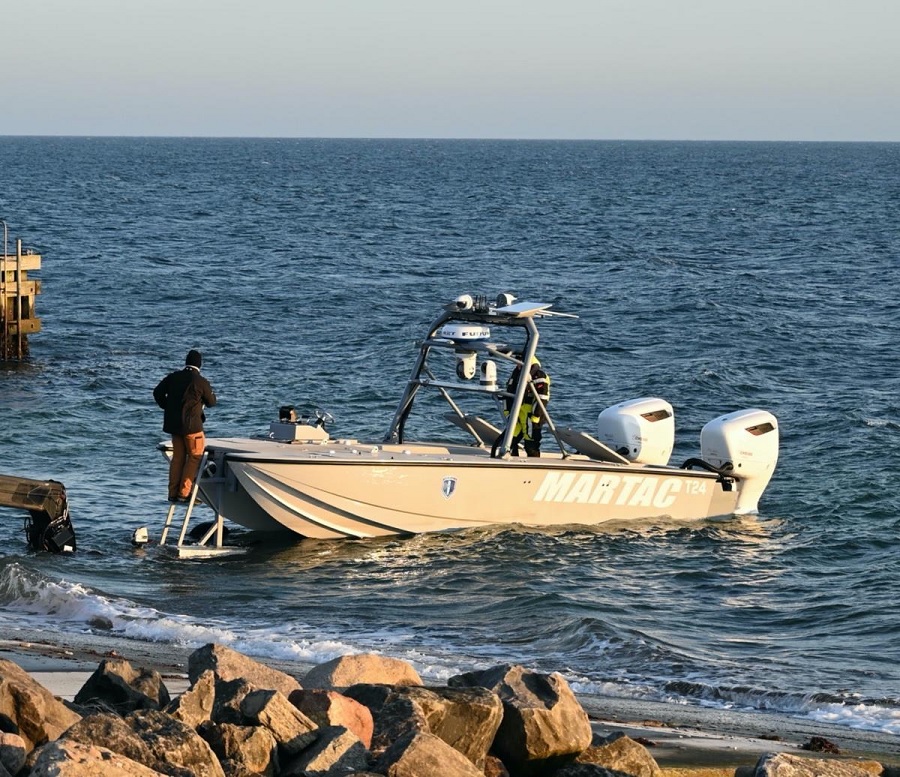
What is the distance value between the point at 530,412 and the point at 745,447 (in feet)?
8.58

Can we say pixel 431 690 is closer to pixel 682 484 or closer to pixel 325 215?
pixel 682 484

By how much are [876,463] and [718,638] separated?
27.7ft

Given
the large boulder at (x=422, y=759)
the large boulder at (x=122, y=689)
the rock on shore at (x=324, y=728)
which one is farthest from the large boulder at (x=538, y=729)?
the large boulder at (x=122, y=689)

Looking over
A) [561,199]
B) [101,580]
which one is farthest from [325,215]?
[101,580]

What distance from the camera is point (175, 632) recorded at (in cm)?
1244

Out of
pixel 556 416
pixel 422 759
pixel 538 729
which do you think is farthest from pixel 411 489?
pixel 556 416

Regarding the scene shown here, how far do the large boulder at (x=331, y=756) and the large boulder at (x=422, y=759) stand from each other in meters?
0.12

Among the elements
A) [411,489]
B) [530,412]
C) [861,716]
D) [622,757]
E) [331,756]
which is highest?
[530,412]

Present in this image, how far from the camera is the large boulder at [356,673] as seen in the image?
870cm

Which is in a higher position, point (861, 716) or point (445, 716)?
point (445, 716)

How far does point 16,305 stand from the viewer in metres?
28.2

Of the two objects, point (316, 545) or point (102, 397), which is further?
point (102, 397)

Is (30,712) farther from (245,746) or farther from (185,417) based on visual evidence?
(185,417)

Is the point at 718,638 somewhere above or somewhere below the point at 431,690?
below
